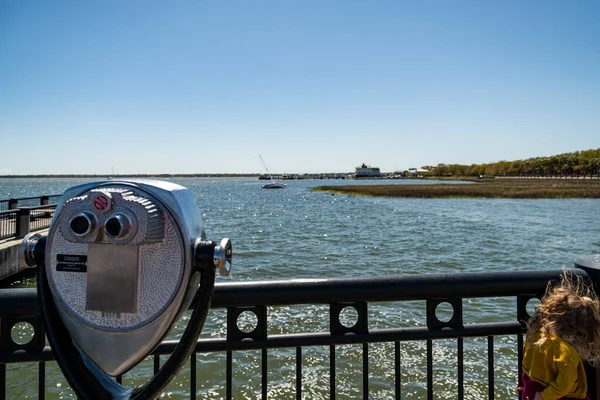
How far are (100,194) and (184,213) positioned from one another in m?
0.22

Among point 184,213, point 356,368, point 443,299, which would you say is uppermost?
point 184,213

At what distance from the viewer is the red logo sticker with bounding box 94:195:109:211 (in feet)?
4.02

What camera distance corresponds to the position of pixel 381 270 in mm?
16062

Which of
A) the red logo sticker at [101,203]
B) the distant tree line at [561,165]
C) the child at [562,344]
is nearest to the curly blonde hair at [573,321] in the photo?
the child at [562,344]

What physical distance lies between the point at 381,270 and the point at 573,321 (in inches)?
563

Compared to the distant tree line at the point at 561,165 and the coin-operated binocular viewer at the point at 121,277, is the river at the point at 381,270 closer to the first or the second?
the coin-operated binocular viewer at the point at 121,277

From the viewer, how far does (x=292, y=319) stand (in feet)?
33.5

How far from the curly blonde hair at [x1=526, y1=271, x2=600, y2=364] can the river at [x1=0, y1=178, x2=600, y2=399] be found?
12.6ft

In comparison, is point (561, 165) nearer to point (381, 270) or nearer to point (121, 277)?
point (381, 270)

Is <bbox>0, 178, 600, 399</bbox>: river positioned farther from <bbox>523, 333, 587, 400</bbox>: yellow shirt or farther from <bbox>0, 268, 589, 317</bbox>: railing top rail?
<bbox>523, 333, 587, 400</bbox>: yellow shirt

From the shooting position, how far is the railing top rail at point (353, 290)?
182cm

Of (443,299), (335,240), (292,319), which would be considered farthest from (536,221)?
(443,299)

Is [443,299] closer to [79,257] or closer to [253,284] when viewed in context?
[253,284]

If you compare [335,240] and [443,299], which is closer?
[443,299]
